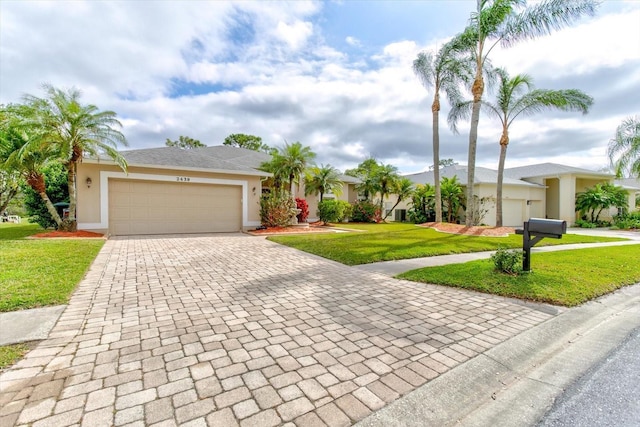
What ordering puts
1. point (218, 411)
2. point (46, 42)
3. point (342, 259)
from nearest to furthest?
point (218, 411) → point (342, 259) → point (46, 42)

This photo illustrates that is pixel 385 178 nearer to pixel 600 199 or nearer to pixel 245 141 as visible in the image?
pixel 600 199

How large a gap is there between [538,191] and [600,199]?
145 inches

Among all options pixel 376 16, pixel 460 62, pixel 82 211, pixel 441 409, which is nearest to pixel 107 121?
pixel 82 211

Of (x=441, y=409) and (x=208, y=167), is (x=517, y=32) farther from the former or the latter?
(x=441, y=409)

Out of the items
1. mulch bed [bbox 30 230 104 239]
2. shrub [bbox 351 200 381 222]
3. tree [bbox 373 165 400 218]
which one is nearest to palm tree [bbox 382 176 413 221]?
tree [bbox 373 165 400 218]

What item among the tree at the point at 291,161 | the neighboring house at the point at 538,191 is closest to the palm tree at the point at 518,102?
the neighboring house at the point at 538,191

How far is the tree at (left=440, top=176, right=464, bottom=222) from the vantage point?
2014 cm

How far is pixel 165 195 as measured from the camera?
522 inches

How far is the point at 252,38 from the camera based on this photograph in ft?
34.7

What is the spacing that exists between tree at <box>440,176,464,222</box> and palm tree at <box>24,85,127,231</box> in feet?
60.6

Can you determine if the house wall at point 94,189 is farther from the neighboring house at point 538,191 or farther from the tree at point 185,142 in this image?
the tree at point 185,142

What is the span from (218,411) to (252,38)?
11.5m

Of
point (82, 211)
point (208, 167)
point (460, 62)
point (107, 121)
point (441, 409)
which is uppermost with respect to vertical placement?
point (460, 62)

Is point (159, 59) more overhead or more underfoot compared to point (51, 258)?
more overhead
